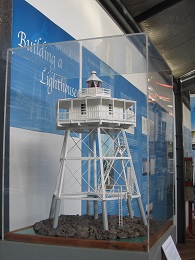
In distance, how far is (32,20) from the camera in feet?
5.70

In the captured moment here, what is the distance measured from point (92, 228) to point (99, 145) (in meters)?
0.30

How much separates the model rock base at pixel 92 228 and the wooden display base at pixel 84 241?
20 millimetres

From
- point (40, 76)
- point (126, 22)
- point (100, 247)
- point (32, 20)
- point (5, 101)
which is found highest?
point (126, 22)

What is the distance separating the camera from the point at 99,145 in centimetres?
138

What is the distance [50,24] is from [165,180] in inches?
38.6

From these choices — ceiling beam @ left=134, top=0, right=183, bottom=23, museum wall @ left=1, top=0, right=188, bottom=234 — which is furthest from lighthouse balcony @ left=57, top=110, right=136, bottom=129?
ceiling beam @ left=134, top=0, right=183, bottom=23

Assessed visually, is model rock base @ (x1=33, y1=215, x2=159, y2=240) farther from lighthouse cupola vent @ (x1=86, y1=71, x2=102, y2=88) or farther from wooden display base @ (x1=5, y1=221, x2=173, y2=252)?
lighthouse cupola vent @ (x1=86, y1=71, x2=102, y2=88)

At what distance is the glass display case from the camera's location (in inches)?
51.9

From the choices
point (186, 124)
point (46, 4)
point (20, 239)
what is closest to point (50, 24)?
point (46, 4)

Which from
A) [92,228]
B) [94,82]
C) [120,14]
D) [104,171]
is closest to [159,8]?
[120,14]

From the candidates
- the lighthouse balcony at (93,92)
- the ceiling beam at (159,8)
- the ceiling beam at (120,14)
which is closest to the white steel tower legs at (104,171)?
the lighthouse balcony at (93,92)

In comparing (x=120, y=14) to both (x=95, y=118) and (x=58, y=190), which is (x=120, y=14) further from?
(x=58, y=190)

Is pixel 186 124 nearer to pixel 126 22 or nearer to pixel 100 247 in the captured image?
pixel 126 22

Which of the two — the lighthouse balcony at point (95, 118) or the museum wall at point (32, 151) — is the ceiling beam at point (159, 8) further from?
the lighthouse balcony at point (95, 118)
